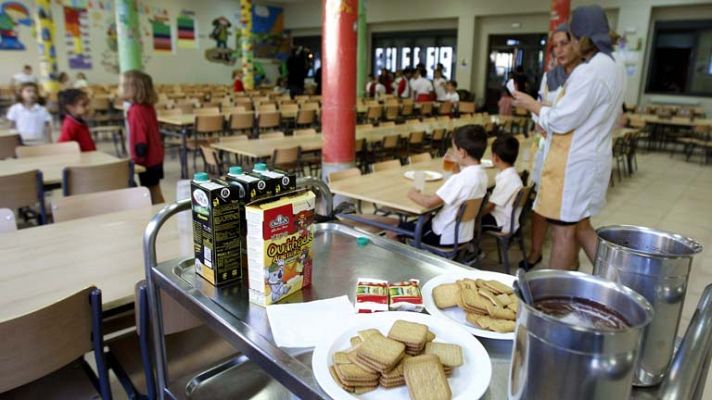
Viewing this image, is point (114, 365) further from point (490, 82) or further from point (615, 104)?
point (490, 82)

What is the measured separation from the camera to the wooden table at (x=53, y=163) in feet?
10.7

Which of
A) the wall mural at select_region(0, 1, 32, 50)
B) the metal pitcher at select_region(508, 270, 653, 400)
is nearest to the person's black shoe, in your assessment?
the metal pitcher at select_region(508, 270, 653, 400)

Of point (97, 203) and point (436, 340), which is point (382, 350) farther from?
point (97, 203)

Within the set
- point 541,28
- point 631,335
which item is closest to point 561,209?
point 631,335

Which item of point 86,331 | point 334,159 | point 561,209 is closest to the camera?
point 86,331

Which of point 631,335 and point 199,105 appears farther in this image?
point 199,105

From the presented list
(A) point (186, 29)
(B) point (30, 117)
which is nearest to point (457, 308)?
(B) point (30, 117)

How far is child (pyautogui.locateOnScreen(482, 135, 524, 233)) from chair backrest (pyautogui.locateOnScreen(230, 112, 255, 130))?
4.79m

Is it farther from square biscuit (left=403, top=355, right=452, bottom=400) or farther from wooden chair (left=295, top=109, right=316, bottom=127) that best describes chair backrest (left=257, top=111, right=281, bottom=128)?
square biscuit (left=403, top=355, right=452, bottom=400)

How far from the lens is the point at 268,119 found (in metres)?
7.54

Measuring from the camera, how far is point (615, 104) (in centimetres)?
242

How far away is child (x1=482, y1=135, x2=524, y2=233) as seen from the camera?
3180 millimetres

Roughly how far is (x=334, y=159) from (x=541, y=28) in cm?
1011

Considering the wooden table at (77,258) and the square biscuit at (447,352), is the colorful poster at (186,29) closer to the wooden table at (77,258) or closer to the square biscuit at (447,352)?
the wooden table at (77,258)
